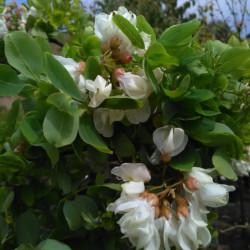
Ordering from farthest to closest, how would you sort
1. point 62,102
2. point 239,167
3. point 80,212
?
Result: point 239,167, point 80,212, point 62,102

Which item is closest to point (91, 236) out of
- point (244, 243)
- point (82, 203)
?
point (82, 203)

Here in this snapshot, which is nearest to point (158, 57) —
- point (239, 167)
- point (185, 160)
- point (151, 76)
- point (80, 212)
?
point (151, 76)

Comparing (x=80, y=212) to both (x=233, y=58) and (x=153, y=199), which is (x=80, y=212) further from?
(x=233, y=58)

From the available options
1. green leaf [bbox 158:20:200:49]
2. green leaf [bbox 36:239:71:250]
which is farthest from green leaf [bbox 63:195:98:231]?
green leaf [bbox 158:20:200:49]

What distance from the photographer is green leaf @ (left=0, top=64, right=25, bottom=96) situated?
374mm

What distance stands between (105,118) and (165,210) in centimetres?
12

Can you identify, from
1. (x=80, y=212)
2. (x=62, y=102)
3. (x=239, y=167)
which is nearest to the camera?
(x=62, y=102)

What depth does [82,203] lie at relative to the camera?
0.45m

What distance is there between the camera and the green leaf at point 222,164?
0.37 metres

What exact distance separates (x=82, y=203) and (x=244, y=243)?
141 centimetres

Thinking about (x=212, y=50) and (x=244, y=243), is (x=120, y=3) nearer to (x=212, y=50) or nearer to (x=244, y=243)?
(x=244, y=243)

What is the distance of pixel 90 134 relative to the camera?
1.17 ft

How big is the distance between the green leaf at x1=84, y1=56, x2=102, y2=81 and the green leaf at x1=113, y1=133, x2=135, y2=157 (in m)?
0.08

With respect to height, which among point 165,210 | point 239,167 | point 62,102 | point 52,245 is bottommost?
point 239,167
